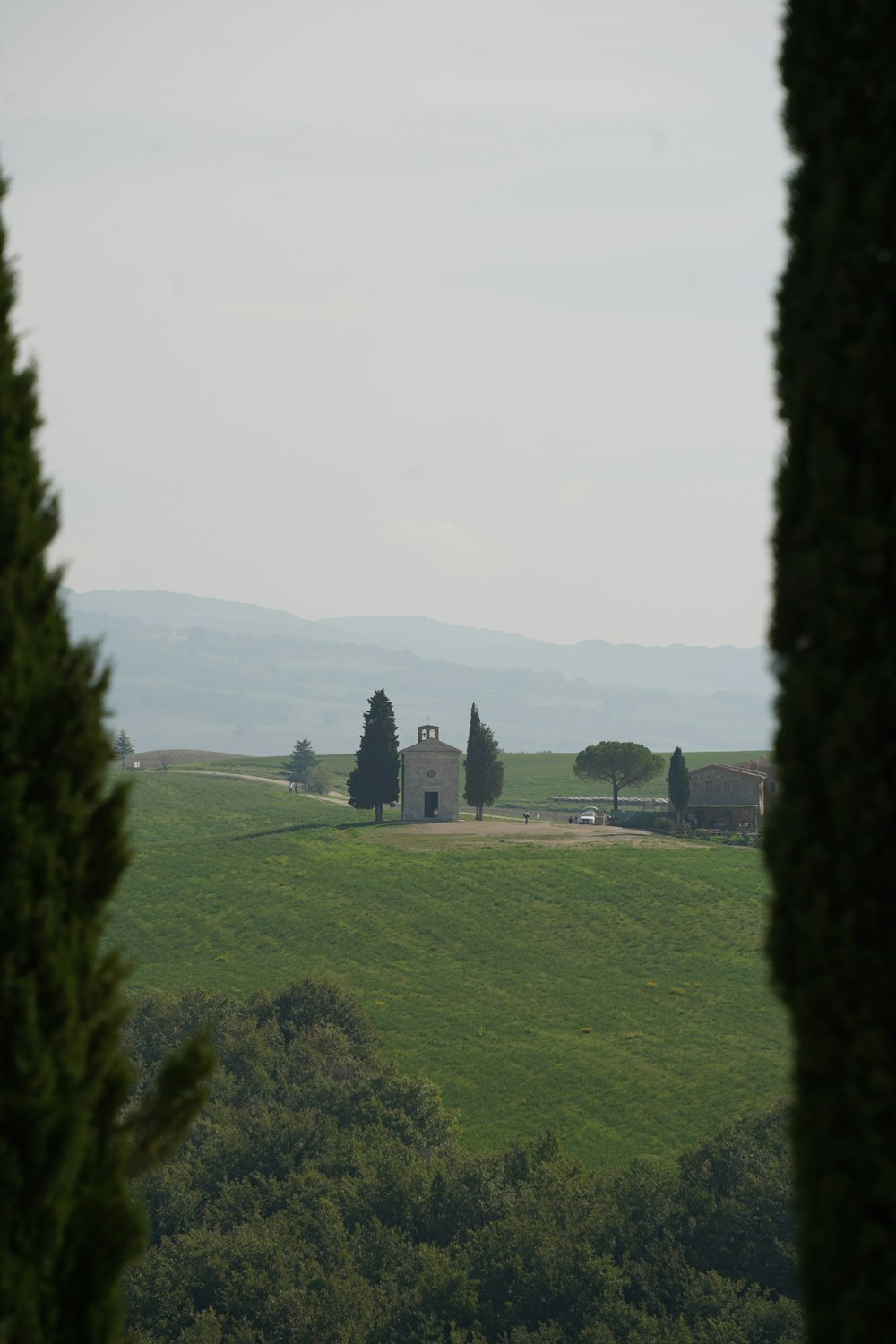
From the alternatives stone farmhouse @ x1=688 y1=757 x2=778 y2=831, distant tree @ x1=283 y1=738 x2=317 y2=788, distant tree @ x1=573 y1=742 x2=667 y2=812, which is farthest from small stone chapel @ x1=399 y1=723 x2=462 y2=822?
distant tree @ x1=283 y1=738 x2=317 y2=788

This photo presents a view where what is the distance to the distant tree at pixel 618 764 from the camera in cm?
9031

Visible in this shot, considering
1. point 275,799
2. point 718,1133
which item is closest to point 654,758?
point 275,799

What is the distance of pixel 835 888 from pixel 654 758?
8869cm

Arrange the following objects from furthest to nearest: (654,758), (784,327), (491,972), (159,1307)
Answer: (654,758)
(491,972)
(159,1307)
(784,327)

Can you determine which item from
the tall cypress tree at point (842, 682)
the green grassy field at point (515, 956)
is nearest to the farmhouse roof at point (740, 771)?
the green grassy field at point (515, 956)

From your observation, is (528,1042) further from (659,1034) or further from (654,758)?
(654,758)

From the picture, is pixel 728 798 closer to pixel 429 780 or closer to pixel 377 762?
pixel 429 780

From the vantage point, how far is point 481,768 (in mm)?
84938

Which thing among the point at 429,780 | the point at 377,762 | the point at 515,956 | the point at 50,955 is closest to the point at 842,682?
the point at 50,955

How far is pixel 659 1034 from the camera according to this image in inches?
2196

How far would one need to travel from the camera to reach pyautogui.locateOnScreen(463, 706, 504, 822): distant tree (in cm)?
8369

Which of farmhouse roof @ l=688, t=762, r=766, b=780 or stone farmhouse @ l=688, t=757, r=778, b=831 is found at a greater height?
farmhouse roof @ l=688, t=762, r=766, b=780

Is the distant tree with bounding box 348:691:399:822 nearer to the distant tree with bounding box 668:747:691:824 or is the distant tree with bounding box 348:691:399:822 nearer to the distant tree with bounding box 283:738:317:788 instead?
the distant tree with bounding box 668:747:691:824

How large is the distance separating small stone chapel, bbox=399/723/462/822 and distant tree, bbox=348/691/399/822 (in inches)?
34.3
